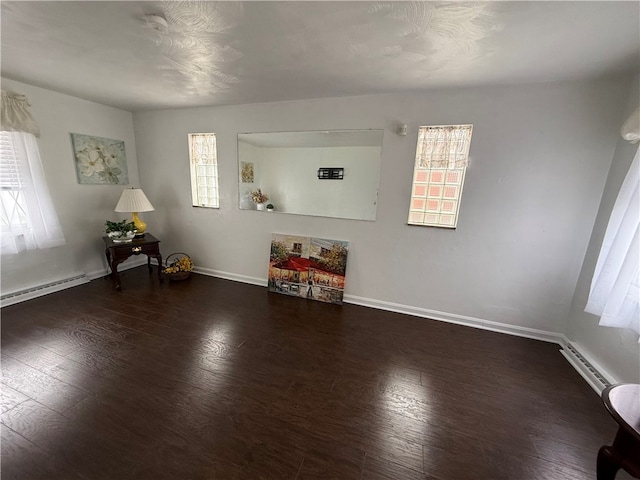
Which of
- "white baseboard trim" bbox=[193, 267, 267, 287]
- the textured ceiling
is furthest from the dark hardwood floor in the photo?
the textured ceiling

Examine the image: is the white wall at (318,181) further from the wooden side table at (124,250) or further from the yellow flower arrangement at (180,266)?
the wooden side table at (124,250)

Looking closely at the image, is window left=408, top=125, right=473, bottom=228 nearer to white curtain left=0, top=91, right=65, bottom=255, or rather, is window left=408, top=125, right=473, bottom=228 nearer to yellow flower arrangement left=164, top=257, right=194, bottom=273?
yellow flower arrangement left=164, top=257, right=194, bottom=273

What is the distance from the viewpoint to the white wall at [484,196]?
2.03m

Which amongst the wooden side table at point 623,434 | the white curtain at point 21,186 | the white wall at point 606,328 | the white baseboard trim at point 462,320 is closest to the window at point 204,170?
the white curtain at point 21,186

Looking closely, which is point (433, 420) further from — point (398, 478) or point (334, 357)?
point (334, 357)

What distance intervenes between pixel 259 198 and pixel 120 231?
180 centimetres

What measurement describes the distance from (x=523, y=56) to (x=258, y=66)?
6.13 ft

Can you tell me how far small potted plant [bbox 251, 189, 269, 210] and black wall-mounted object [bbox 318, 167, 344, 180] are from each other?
0.79m

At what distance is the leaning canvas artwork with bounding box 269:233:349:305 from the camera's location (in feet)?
9.50

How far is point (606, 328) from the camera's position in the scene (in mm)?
1814

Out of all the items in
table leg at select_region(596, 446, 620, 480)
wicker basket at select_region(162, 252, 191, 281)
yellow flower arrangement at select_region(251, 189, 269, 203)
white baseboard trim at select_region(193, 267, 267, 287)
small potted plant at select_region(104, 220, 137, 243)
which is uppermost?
yellow flower arrangement at select_region(251, 189, 269, 203)

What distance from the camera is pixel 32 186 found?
2.55m

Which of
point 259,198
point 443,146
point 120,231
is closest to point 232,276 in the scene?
point 259,198

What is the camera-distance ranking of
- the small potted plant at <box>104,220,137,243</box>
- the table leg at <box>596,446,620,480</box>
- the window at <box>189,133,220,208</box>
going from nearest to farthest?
the table leg at <box>596,446,620,480</box>
the small potted plant at <box>104,220,137,243</box>
the window at <box>189,133,220,208</box>
